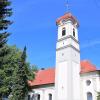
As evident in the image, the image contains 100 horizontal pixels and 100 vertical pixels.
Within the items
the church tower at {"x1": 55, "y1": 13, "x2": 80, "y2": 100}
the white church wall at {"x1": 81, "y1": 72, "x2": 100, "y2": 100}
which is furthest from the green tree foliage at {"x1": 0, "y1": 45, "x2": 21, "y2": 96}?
the white church wall at {"x1": 81, "y1": 72, "x2": 100, "y2": 100}

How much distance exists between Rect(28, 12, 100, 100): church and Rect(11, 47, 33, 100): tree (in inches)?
184

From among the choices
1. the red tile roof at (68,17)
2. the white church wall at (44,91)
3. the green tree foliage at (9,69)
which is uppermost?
the red tile roof at (68,17)

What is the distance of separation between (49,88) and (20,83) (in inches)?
320

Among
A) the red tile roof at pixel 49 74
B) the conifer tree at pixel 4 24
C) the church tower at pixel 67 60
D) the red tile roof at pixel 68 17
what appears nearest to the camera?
the conifer tree at pixel 4 24

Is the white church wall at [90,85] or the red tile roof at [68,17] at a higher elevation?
the red tile roof at [68,17]

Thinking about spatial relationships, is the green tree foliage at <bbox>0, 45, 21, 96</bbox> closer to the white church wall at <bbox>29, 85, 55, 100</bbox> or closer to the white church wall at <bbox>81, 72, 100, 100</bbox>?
the white church wall at <bbox>29, 85, 55, 100</bbox>

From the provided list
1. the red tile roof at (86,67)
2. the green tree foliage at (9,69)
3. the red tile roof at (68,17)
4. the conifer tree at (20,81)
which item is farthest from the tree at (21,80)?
the red tile roof at (68,17)

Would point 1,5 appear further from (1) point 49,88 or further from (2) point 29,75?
(1) point 49,88

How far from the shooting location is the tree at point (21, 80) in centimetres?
3522

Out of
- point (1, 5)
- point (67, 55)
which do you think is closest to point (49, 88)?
point (67, 55)

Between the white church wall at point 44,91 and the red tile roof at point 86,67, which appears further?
the white church wall at point 44,91

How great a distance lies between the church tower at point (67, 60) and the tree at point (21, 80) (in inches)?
A: 219

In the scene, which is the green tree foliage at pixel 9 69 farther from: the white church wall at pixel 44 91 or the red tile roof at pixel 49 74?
the white church wall at pixel 44 91

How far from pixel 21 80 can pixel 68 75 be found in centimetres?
751
